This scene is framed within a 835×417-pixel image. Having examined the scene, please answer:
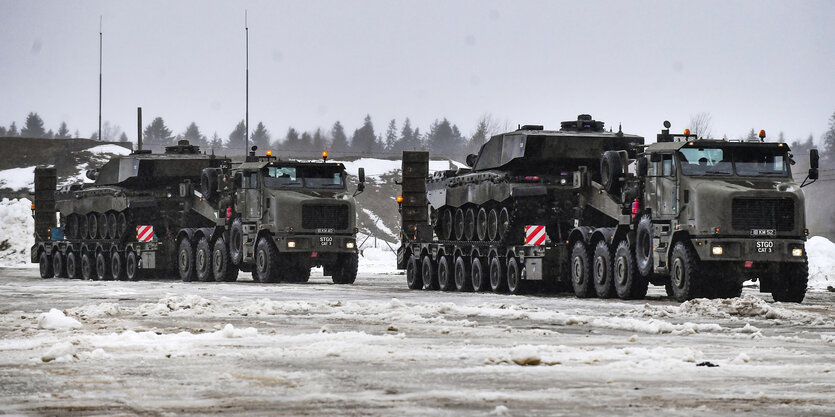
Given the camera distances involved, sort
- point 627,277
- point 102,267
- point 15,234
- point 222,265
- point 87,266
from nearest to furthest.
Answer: point 627,277 < point 222,265 < point 102,267 < point 87,266 < point 15,234

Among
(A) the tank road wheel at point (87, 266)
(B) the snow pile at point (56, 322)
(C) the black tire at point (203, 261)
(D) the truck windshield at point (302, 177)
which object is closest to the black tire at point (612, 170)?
(D) the truck windshield at point (302, 177)

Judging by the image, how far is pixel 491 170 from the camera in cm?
3297

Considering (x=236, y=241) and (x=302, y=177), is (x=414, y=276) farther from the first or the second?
(x=236, y=241)

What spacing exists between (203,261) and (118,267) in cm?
533

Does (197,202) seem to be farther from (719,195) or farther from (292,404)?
(292,404)

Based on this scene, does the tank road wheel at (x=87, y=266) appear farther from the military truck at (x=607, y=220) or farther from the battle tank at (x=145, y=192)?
the military truck at (x=607, y=220)

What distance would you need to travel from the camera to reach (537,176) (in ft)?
103

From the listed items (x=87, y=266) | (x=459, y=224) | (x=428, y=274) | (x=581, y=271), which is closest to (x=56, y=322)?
(x=581, y=271)

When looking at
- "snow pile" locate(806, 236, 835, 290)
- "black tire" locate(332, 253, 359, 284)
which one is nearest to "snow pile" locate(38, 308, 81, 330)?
"black tire" locate(332, 253, 359, 284)

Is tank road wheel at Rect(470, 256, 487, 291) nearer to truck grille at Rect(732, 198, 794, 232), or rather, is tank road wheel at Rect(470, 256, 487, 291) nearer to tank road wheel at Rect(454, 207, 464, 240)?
tank road wheel at Rect(454, 207, 464, 240)

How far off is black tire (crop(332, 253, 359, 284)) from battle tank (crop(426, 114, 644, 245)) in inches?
197

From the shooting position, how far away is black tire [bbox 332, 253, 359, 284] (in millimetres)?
37750

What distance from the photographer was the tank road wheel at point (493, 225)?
3209 cm

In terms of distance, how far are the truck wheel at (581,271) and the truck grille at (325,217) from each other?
9850 mm
